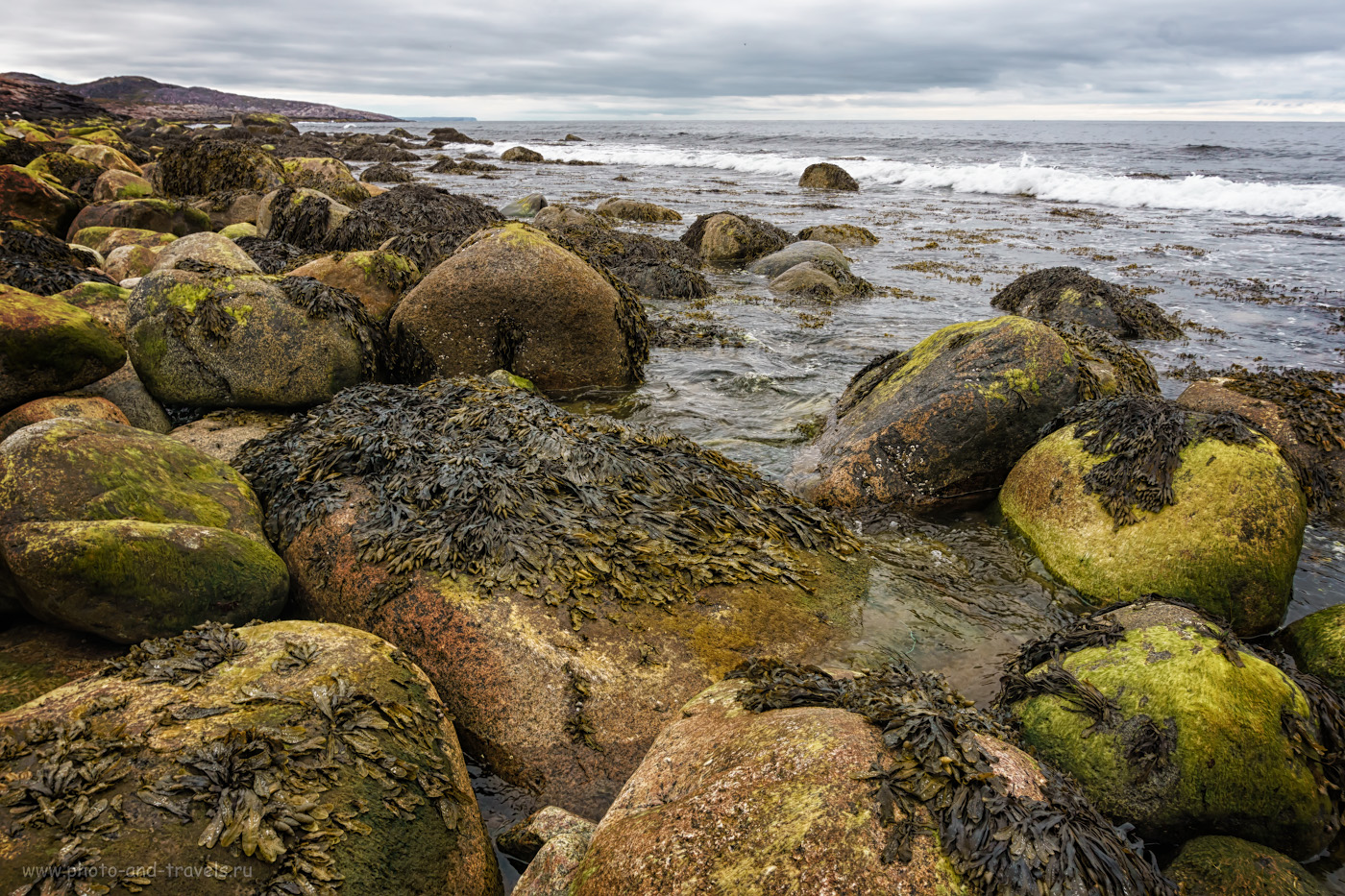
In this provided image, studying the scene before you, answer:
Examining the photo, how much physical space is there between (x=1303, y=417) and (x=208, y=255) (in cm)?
1067

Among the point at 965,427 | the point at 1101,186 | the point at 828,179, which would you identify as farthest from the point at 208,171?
the point at 1101,186

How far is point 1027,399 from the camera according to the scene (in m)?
6.26

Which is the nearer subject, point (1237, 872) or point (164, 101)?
point (1237, 872)

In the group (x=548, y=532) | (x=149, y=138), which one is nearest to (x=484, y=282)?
(x=548, y=532)

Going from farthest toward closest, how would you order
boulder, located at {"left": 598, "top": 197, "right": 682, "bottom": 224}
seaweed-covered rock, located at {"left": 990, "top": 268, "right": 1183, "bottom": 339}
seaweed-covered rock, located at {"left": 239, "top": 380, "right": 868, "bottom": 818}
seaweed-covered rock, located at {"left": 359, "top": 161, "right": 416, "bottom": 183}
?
seaweed-covered rock, located at {"left": 359, "top": 161, "right": 416, "bottom": 183}
boulder, located at {"left": 598, "top": 197, "right": 682, "bottom": 224}
seaweed-covered rock, located at {"left": 990, "top": 268, "right": 1183, "bottom": 339}
seaweed-covered rock, located at {"left": 239, "top": 380, "right": 868, "bottom": 818}

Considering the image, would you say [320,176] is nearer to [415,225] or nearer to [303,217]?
[415,225]

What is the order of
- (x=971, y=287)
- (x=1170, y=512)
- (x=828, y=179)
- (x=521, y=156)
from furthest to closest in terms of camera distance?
(x=521, y=156) → (x=828, y=179) → (x=971, y=287) → (x=1170, y=512)

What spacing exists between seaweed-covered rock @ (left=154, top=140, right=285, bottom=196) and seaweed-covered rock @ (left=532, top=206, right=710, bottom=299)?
8.03 metres

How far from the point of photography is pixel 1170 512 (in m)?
4.95

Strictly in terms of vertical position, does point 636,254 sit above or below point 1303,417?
above

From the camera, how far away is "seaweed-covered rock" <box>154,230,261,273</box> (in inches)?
284

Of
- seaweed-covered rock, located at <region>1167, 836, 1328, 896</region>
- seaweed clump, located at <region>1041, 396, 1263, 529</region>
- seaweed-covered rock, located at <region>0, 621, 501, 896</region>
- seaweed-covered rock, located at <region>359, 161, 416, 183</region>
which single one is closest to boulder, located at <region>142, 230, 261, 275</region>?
seaweed-covered rock, located at <region>0, 621, 501, 896</region>

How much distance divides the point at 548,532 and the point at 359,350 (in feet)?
13.4

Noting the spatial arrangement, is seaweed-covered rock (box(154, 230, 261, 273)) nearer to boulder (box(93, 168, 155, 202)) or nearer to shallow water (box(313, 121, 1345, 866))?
shallow water (box(313, 121, 1345, 866))
